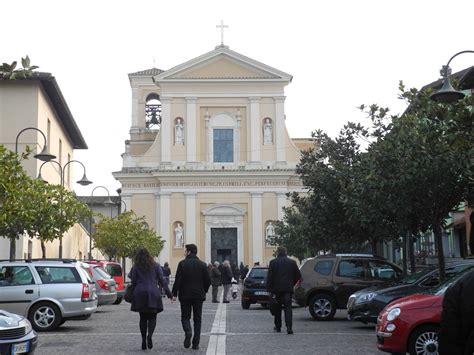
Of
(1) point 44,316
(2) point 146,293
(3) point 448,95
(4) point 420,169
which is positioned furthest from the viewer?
(4) point 420,169

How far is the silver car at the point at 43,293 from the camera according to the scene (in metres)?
14.6

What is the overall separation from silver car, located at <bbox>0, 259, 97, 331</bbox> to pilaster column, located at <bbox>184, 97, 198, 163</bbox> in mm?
39124

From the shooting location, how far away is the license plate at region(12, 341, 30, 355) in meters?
9.55

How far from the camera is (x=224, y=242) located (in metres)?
Result: 53.8

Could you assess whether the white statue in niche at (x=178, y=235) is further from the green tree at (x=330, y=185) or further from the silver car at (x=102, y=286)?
the silver car at (x=102, y=286)

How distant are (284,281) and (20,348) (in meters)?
5.92

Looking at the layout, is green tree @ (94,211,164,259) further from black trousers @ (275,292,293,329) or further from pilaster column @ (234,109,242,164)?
black trousers @ (275,292,293,329)

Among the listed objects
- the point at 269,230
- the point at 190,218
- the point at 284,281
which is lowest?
the point at 284,281

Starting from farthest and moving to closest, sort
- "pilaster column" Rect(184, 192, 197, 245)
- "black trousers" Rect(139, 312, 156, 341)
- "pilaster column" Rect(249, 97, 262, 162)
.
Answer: "pilaster column" Rect(249, 97, 262, 162), "pilaster column" Rect(184, 192, 197, 245), "black trousers" Rect(139, 312, 156, 341)

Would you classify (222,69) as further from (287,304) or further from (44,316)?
(287,304)

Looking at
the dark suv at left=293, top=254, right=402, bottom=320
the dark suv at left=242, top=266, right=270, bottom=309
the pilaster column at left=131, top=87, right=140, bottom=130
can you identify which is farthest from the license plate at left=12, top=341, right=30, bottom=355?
the pilaster column at left=131, top=87, right=140, bottom=130

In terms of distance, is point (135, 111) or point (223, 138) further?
point (135, 111)

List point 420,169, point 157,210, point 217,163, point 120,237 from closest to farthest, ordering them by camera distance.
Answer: point 420,169 < point 120,237 < point 157,210 < point 217,163

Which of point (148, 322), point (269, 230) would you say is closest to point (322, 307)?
point (148, 322)
